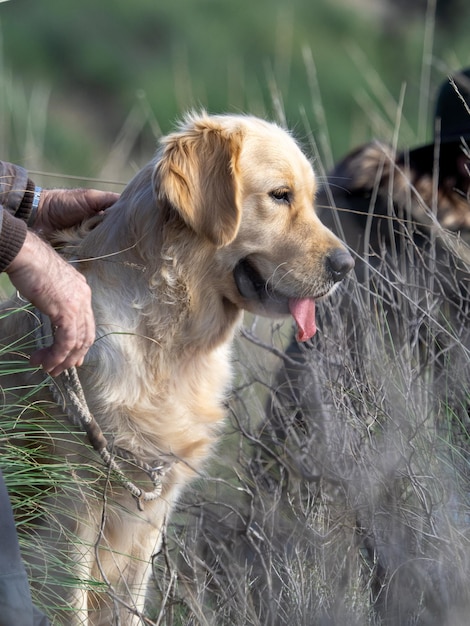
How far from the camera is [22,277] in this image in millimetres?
2230

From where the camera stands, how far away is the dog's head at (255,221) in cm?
275

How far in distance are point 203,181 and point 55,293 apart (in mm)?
716

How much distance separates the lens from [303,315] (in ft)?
9.52

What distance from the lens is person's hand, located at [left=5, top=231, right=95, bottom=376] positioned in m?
2.23

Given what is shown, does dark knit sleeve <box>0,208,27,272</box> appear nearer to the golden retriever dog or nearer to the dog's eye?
the golden retriever dog

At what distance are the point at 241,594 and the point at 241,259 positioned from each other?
0.99 meters

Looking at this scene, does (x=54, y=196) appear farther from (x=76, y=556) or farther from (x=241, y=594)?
(x=241, y=594)

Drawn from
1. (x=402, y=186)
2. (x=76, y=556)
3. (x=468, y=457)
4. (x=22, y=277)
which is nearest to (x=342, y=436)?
(x=468, y=457)

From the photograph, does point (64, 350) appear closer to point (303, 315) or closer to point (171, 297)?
point (171, 297)

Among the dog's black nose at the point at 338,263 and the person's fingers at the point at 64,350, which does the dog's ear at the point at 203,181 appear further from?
the person's fingers at the point at 64,350

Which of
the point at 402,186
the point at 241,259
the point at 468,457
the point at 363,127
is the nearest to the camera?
the point at 468,457

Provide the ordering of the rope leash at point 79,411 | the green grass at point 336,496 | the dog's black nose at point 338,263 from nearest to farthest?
1. the green grass at point 336,496
2. the rope leash at point 79,411
3. the dog's black nose at point 338,263

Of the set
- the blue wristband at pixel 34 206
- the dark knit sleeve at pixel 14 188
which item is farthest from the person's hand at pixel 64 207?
the dark knit sleeve at pixel 14 188

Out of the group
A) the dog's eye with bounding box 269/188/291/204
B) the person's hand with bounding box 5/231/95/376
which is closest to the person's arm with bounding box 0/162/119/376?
the person's hand with bounding box 5/231/95/376
